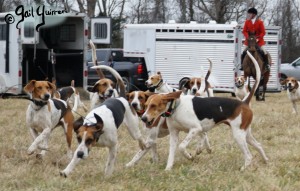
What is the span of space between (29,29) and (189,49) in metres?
7.25

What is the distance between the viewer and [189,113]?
7.98m

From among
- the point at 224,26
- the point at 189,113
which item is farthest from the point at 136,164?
the point at 224,26

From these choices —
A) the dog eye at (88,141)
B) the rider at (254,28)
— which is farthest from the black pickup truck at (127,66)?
the dog eye at (88,141)

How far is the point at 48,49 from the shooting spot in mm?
18531

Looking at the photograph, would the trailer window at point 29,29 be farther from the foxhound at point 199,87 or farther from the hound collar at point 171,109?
the hound collar at point 171,109

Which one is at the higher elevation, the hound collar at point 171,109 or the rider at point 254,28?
the rider at point 254,28

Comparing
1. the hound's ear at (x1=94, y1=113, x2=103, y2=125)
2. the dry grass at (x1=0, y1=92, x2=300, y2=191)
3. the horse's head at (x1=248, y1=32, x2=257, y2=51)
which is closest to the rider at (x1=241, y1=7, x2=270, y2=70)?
the horse's head at (x1=248, y1=32, x2=257, y2=51)

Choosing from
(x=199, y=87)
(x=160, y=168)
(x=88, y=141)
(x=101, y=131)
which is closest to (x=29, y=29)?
(x=199, y=87)

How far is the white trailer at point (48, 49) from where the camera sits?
18.3 metres

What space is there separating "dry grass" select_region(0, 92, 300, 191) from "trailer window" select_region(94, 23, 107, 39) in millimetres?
7637

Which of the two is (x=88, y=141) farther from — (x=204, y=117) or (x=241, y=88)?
(x=241, y=88)

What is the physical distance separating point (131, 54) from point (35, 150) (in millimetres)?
15888

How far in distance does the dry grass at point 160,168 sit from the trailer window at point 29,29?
21.9ft

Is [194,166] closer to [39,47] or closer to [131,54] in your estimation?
[39,47]
